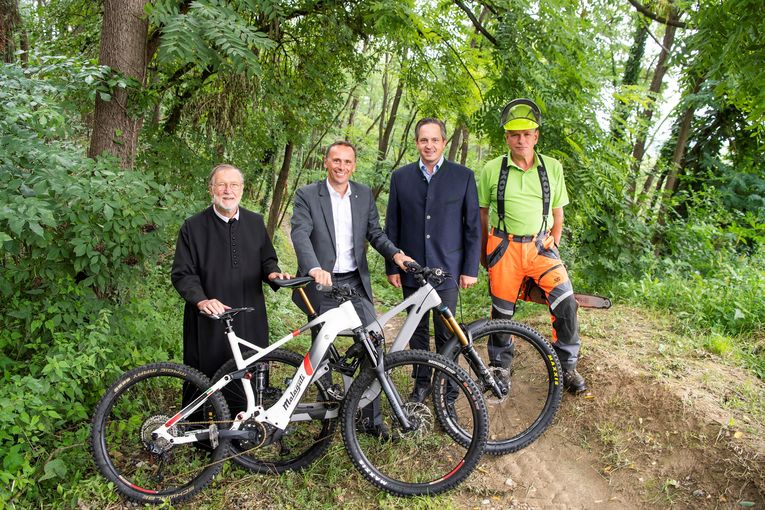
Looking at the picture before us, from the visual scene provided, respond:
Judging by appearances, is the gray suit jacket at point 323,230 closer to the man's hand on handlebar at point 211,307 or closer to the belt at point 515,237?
the man's hand on handlebar at point 211,307

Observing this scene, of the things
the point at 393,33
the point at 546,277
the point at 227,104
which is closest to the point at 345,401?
the point at 546,277

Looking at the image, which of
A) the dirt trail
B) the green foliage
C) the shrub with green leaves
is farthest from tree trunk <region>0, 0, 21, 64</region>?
the dirt trail

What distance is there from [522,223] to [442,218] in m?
0.62

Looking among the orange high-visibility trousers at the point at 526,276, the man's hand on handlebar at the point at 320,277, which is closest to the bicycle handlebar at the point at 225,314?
the man's hand on handlebar at the point at 320,277

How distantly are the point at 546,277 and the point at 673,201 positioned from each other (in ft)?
A: 16.1

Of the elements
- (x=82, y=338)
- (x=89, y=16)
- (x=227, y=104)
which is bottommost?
(x=82, y=338)

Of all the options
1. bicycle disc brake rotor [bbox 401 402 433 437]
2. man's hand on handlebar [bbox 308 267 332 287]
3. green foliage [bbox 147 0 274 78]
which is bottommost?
bicycle disc brake rotor [bbox 401 402 433 437]

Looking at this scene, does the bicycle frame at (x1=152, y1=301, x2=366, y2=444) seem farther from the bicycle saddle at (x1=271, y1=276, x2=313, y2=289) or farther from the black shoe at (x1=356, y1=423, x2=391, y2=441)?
the black shoe at (x1=356, y1=423, x2=391, y2=441)

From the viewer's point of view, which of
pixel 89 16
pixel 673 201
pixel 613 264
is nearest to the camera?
pixel 89 16

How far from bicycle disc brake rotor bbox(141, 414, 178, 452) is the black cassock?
1.27 ft

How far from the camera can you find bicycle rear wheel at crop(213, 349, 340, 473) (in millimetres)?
3355

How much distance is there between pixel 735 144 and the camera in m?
11.0

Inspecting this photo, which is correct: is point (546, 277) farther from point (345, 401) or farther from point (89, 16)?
point (89, 16)

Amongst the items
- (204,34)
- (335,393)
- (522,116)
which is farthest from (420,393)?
(204,34)
